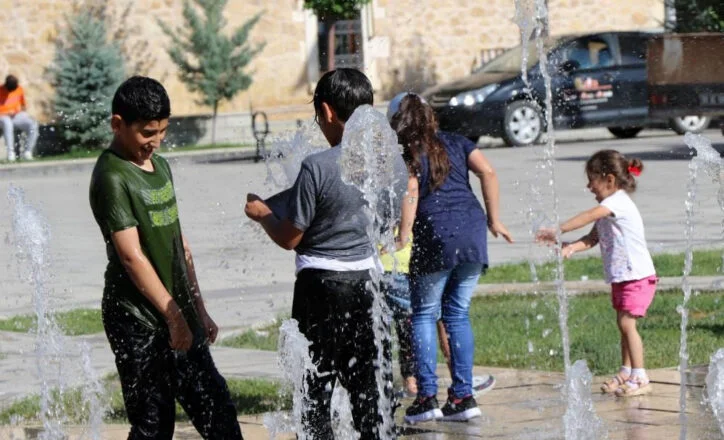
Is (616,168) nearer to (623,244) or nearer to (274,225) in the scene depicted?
(623,244)

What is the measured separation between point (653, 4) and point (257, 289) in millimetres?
27018

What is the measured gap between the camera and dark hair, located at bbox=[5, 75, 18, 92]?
2664cm

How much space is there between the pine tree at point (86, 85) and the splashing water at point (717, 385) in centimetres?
2165

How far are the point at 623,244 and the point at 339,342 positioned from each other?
2.41 meters

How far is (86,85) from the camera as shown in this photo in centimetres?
2755

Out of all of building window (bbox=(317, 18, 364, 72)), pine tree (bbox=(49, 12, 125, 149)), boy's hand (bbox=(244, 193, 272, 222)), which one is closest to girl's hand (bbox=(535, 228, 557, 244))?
boy's hand (bbox=(244, 193, 272, 222))

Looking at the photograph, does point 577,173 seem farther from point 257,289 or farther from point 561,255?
point 561,255

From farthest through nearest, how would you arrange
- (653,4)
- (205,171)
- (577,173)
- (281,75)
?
1. (653,4)
2. (281,75)
3. (205,171)
4. (577,173)

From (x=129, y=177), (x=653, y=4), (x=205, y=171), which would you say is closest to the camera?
(x=129, y=177)

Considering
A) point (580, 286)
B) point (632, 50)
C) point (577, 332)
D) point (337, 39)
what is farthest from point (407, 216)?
point (337, 39)

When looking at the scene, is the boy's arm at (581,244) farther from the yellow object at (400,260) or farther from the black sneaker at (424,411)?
the black sneaker at (424,411)

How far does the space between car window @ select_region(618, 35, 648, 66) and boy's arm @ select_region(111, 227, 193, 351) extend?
1926cm

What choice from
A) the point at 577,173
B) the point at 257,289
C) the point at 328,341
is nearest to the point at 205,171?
the point at 577,173

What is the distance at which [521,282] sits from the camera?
10.3 m
